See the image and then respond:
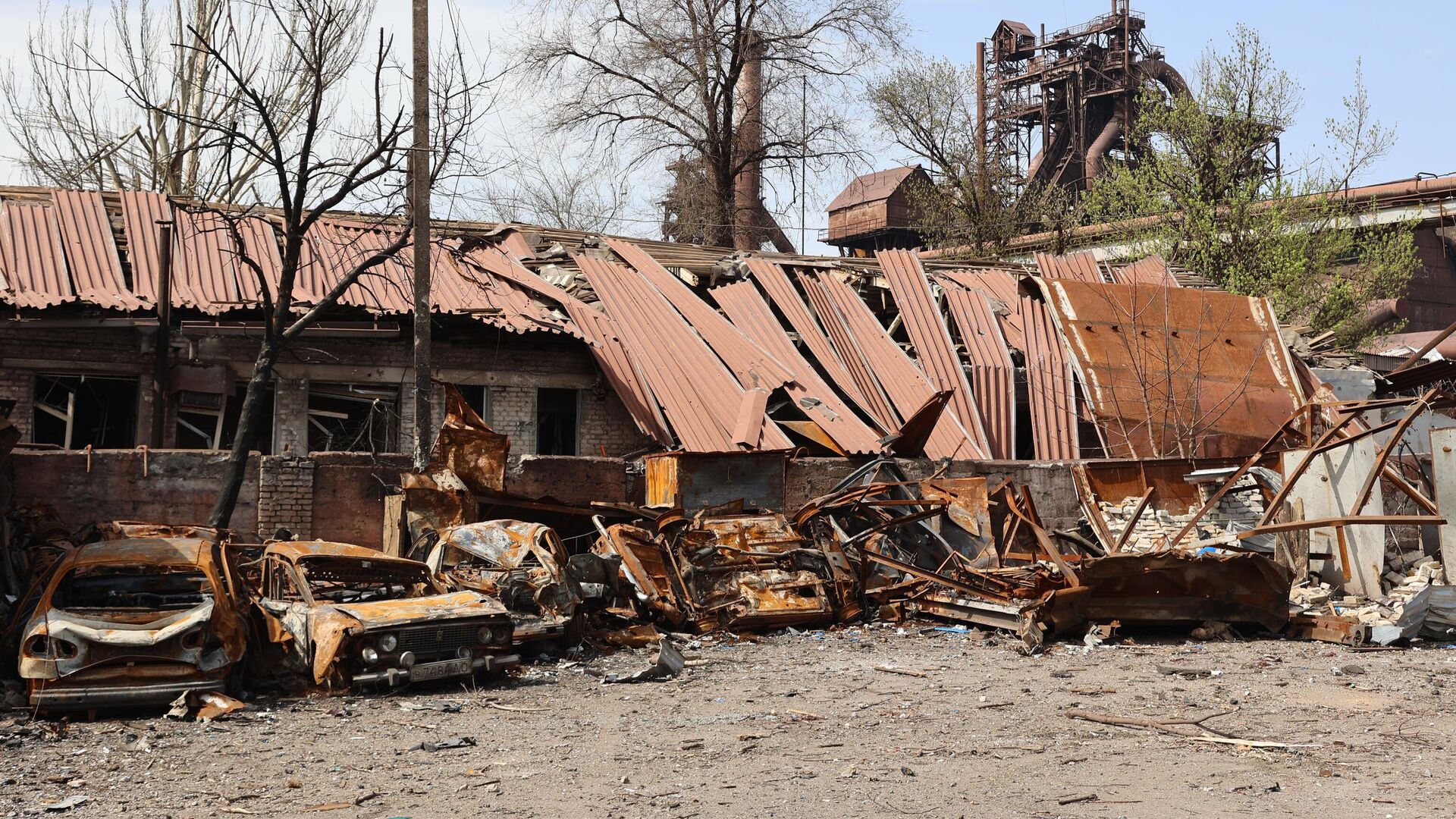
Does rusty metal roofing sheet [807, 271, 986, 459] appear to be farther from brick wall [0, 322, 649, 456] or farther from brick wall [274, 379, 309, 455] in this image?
brick wall [274, 379, 309, 455]

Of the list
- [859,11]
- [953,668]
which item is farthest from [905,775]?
[859,11]

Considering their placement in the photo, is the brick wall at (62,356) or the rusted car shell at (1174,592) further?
the brick wall at (62,356)

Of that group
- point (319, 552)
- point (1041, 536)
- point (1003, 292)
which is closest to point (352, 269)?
point (319, 552)

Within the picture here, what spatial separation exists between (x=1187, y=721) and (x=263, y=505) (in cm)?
1065

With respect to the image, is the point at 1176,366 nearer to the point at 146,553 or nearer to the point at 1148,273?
the point at 1148,273

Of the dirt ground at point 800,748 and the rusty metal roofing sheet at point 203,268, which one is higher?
the rusty metal roofing sheet at point 203,268

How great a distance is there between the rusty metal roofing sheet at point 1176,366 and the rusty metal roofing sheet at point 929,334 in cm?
207

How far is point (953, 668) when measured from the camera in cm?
Result: 1048

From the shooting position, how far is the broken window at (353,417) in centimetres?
1819

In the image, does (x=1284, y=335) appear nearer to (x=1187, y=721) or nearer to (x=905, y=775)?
(x=1187, y=721)

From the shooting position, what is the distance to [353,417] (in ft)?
60.7

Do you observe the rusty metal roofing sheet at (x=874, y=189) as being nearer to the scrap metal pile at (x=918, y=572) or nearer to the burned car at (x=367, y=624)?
the scrap metal pile at (x=918, y=572)

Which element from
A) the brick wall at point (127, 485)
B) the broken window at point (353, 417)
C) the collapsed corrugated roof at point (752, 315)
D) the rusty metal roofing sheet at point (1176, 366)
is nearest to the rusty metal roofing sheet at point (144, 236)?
the collapsed corrugated roof at point (752, 315)

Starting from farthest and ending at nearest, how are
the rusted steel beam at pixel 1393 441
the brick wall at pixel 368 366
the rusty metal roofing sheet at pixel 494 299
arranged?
1. the rusty metal roofing sheet at pixel 494 299
2. the brick wall at pixel 368 366
3. the rusted steel beam at pixel 1393 441
